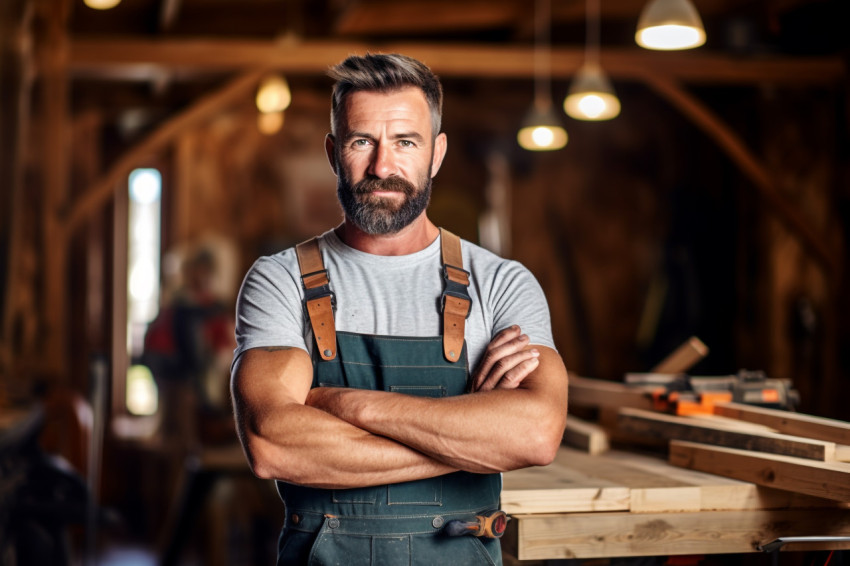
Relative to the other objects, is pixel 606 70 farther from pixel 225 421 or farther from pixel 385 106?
pixel 385 106

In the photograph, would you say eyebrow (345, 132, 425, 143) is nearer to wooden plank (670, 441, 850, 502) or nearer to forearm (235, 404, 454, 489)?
forearm (235, 404, 454, 489)

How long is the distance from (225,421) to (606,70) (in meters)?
4.07

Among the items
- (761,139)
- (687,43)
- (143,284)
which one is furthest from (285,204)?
(687,43)

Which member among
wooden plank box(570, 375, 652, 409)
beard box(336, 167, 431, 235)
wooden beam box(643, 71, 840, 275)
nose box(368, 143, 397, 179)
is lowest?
wooden plank box(570, 375, 652, 409)

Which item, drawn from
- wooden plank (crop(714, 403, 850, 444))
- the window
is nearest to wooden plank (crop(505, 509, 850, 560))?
wooden plank (crop(714, 403, 850, 444))

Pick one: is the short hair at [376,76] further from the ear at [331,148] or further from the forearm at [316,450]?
the forearm at [316,450]

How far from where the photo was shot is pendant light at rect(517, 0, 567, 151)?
7.54 m

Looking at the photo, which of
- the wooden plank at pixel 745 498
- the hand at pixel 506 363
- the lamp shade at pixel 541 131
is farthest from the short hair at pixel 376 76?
the lamp shade at pixel 541 131

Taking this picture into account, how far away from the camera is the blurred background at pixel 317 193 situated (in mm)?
7156

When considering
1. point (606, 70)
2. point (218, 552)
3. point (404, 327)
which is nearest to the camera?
point (404, 327)

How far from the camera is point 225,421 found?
6898 millimetres

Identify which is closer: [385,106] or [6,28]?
[385,106]

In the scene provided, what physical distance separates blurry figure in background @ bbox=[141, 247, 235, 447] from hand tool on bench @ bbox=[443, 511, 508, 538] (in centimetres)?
455

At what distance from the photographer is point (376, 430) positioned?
218cm
